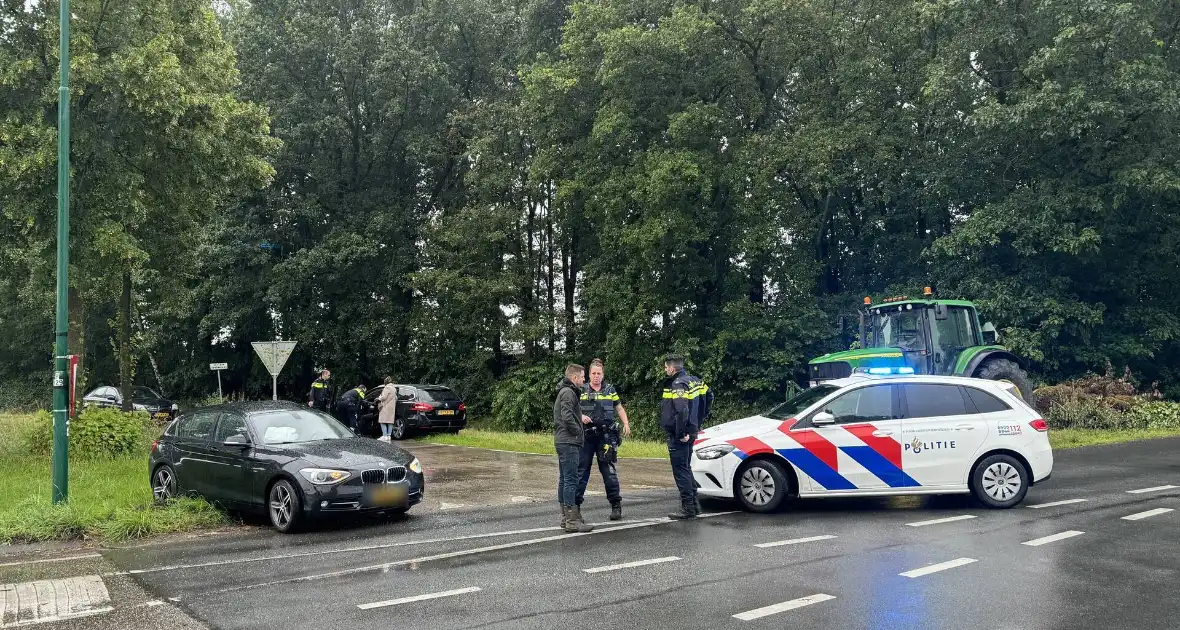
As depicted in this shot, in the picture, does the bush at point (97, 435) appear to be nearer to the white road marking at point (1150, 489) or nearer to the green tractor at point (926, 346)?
the green tractor at point (926, 346)

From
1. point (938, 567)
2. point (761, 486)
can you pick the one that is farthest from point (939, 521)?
point (938, 567)

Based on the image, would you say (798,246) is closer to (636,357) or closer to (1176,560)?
(636,357)

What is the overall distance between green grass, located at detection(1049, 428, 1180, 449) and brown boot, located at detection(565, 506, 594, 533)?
11.0 metres

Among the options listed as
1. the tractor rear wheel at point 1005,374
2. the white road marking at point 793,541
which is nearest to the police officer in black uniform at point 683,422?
the white road marking at point 793,541

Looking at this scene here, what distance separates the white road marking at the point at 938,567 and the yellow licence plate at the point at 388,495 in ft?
18.0

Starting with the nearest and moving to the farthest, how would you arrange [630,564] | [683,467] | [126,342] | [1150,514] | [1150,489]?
[630,564] < [1150,514] < [683,467] < [1150,489] < [126,342]

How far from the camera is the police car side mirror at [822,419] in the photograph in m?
10.0

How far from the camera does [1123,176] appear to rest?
67.5 feet

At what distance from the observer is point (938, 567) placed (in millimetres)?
7359

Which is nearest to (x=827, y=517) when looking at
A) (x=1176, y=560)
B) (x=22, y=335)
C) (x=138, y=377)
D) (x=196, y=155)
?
(x=1176, y=560)

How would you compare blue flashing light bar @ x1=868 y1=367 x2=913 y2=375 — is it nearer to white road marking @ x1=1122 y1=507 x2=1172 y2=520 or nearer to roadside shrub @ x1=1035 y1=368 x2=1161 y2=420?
white road marking @ x1=1122 y1=507 x2=1172 y2=520

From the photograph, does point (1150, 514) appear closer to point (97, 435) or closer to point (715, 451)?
point (715, 451)

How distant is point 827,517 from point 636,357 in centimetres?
1912

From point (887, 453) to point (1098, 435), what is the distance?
1092 cm
